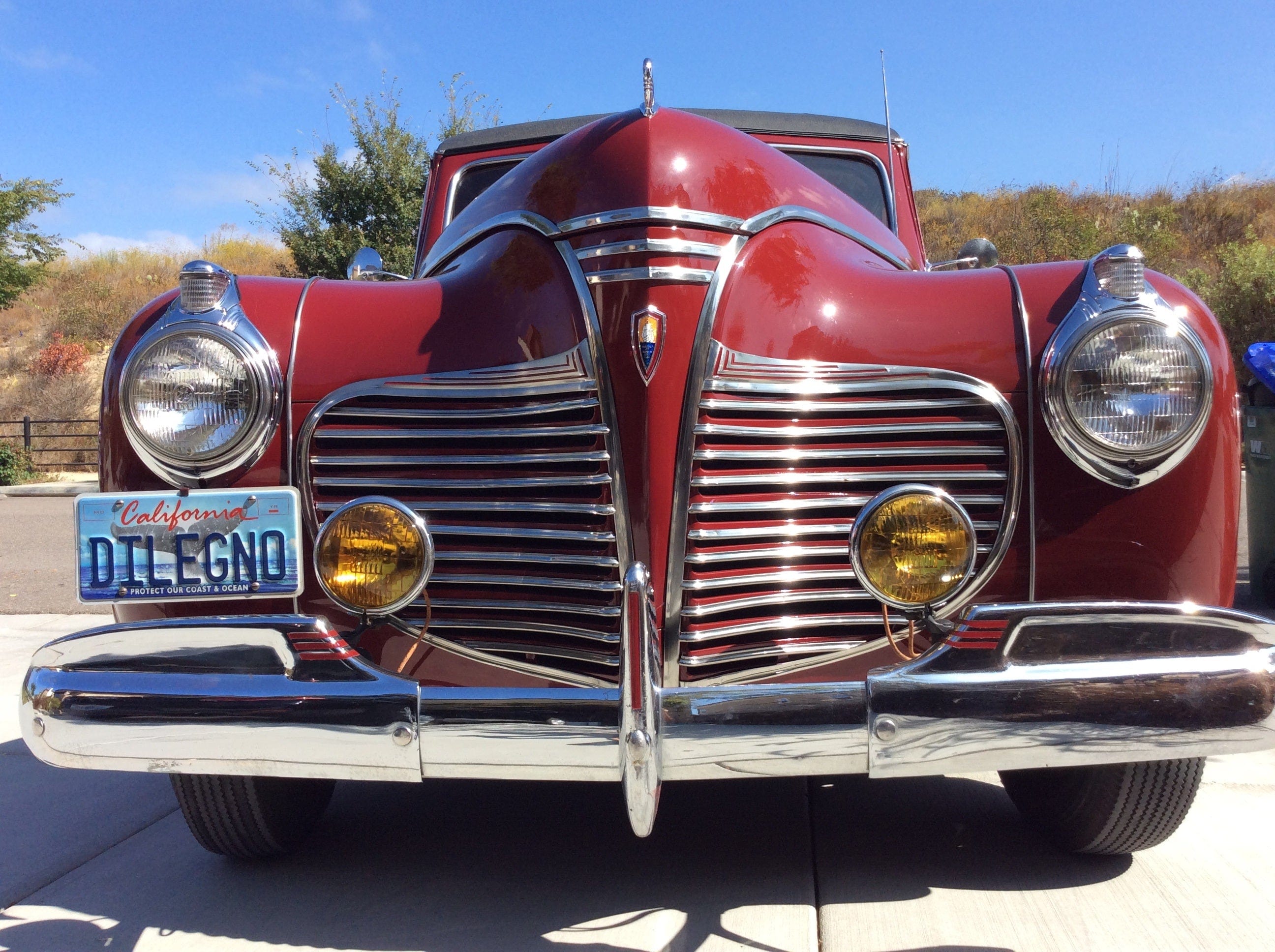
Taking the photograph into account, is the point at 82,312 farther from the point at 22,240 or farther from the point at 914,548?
the point at 914,548

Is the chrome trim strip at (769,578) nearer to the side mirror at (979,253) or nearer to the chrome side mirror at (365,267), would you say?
the side mirror at (979,253)

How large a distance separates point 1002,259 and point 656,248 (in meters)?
19.0

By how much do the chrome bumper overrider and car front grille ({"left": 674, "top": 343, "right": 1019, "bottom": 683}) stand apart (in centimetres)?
23

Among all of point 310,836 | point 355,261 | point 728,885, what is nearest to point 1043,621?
point 728,885

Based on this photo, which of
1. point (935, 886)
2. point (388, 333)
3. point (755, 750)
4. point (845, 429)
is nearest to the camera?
point (755, 750)

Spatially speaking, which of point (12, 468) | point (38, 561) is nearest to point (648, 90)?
point (38, 561)

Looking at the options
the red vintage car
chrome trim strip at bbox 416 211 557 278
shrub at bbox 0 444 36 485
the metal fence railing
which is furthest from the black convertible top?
the metal fence railing

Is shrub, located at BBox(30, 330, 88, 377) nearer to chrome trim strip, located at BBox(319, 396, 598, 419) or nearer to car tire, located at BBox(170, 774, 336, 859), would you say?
car tire, located at BBox(170, 774, 336, 859)

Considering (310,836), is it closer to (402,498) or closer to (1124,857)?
(402,498)

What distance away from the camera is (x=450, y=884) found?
2.19m

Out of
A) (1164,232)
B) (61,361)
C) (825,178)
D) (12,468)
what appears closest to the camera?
(825,178)

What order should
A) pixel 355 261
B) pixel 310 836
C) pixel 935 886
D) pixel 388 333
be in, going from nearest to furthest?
pixel 388 333
pixel 935 886
pixel 310 836
pixel 355 261

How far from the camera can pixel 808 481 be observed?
71.6 inches

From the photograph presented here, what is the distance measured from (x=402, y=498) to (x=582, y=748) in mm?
609
